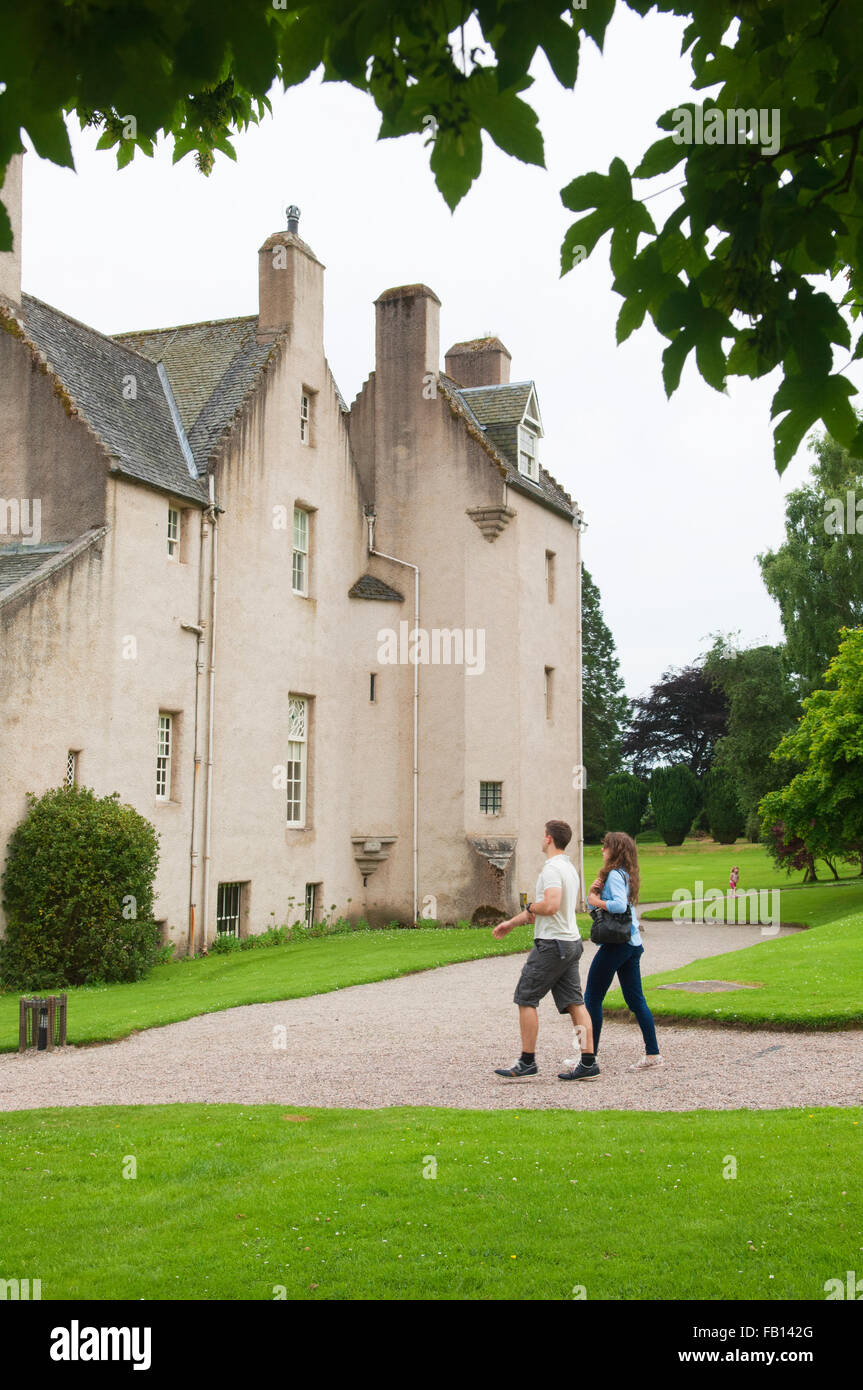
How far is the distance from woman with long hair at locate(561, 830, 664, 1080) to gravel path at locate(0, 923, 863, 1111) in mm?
615

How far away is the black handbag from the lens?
10.9 meters

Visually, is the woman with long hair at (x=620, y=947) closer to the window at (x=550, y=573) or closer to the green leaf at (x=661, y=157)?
the green leaf at (x=661, y=157)

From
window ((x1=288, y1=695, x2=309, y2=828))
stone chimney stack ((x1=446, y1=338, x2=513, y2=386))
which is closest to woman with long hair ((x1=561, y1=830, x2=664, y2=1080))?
window ((x1=288, y1=695, x2=309, y2=828))

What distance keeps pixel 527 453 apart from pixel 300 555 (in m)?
7.66

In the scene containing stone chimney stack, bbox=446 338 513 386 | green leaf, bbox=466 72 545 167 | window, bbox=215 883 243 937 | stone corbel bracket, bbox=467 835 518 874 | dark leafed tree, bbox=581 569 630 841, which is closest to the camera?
green leaf, bbox=466 72 545 167

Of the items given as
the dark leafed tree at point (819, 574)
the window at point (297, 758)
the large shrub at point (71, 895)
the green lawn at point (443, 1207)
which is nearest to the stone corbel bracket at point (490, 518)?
the window at point (297, 758)

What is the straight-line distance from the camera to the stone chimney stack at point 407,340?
30844mm

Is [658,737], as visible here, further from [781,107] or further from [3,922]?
[781,107]

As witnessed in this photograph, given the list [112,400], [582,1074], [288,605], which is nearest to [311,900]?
Answer: [288,605]

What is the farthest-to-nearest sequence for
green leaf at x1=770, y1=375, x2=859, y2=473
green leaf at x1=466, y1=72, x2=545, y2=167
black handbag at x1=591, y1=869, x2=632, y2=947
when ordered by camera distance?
1. black handbag at x1=591, y1=869, x2=632, y2=947
2. green leaf at x1=770, y1=375, x2=859, y2=473
3. green leaf at x1=466, y1=72, x2=545, y2=167

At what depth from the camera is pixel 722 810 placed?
65.6 m

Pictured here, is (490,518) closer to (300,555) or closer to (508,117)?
(300,555)

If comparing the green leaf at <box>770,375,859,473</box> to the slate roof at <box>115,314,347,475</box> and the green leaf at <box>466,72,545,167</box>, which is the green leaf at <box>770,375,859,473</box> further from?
the slate roof at <box>115,314,347,475</box>
